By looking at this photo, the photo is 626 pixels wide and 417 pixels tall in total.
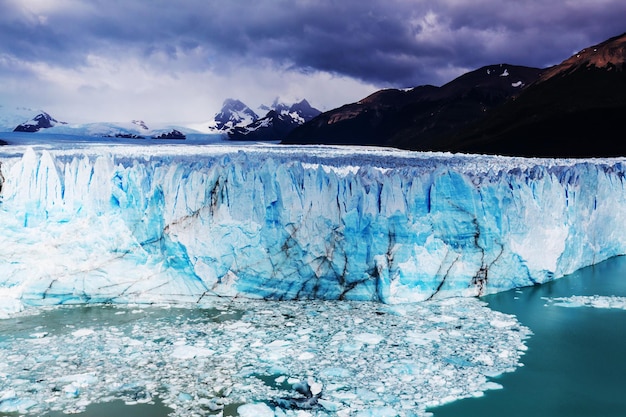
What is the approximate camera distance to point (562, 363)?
15.9ft

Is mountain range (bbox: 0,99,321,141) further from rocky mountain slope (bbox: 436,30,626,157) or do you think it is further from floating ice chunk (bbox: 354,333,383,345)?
floating ice chunk (bbox: 354,333,383,345)

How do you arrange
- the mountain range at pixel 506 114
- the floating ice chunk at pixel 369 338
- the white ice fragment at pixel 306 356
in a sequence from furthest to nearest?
the mountain range at pixel 506 114 < the floating ice chunk at pixel 369 338 < the white ice fragment at pixel 306 356

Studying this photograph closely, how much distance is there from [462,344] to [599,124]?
26.6 meters

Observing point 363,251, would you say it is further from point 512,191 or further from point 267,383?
point 267,383

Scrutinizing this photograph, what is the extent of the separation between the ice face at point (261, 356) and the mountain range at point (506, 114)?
72.3ft

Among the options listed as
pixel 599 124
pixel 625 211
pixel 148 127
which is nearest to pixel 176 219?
pixel 625 211

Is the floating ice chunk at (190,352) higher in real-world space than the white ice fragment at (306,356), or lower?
lower

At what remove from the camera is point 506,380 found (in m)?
4.45

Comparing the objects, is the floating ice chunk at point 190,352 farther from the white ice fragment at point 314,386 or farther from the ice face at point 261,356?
the white ice fragment at point 314,386

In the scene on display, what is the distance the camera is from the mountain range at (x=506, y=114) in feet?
91.1

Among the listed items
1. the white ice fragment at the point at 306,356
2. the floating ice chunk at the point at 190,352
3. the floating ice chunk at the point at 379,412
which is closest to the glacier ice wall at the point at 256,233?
the floating ice chunk at the point at 190,352

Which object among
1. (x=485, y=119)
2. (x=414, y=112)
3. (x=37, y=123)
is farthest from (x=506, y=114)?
(x=37, y=123)

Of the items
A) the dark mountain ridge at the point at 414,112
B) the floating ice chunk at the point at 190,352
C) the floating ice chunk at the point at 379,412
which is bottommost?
the floating ice chunk at the point at 190,352

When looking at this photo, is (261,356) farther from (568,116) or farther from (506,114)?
(506,114)
